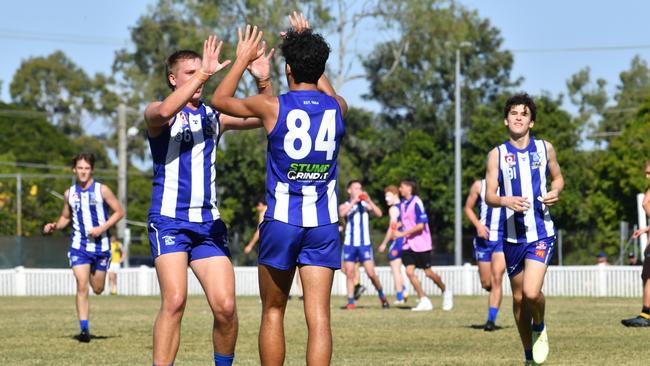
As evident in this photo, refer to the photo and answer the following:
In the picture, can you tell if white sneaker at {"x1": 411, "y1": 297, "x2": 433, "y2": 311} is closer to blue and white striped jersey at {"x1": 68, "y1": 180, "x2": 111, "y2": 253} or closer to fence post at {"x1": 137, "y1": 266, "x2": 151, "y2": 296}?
blue and white striped jersey at {"x1": 68, "y1": 180, "x2": 111, "y2": 253}

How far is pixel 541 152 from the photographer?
11250 millimetres

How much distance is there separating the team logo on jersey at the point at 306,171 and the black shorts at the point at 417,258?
46.5ft

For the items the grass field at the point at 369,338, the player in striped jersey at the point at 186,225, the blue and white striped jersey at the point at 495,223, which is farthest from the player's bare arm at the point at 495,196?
the blue and white striped jersey at the point at 495,223

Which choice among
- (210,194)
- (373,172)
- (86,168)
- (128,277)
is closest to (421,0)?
(373,172)

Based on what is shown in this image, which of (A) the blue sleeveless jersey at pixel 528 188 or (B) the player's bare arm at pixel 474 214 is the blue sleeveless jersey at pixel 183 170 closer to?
(A) the blue sleeveless jersey at pixel 528 188

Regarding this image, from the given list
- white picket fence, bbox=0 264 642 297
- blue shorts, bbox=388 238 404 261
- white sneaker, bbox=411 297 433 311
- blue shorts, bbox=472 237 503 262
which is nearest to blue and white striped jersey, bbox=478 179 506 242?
blue shorts, bbox=472 237 503 262

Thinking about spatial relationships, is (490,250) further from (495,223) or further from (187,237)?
(187,237)

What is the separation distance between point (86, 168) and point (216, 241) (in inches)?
243

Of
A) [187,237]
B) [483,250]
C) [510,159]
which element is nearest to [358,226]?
[483,250]

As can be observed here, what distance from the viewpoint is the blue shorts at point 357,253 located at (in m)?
23.3

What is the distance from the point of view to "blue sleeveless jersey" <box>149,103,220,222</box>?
8844 millimetres

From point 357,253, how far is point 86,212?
9.26m

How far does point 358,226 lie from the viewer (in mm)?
23359

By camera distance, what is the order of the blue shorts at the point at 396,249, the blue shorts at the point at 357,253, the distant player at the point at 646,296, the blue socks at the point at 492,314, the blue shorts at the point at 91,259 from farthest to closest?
the blue shorts at the point at 357,253, the blue shorts at the point at 396,249, the blue socks at the point at 492,314, the distant player at the point at 646,296, the blue shorts at the point at 91,259
